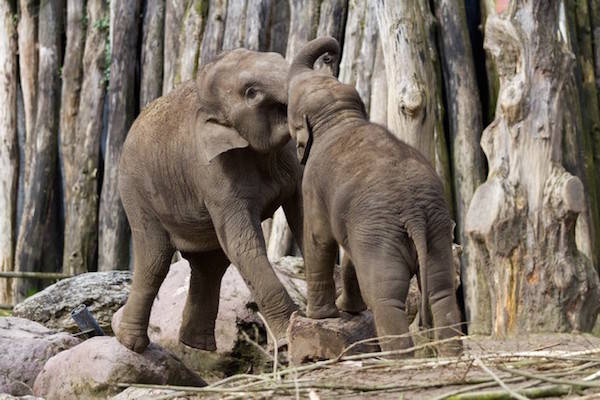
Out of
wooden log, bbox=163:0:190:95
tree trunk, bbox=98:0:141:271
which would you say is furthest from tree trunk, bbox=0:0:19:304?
wooden log, bbox=163:0:190:95

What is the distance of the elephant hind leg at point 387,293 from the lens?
5.10m

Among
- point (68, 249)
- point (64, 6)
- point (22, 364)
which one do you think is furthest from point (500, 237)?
point (64, 6)

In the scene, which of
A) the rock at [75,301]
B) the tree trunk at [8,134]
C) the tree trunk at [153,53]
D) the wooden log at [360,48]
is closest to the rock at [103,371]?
the rock at [75,301]

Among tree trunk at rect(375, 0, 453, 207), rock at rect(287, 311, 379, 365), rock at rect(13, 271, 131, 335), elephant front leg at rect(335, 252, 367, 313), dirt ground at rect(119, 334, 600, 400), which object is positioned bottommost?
dirt ground at rect(119, 334, 600, 400)

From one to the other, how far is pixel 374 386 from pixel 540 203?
163 inches

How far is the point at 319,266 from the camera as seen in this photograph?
5.70 metres

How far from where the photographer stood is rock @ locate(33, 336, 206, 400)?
6.94 metres

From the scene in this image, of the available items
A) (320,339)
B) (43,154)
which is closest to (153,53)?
(43,154)

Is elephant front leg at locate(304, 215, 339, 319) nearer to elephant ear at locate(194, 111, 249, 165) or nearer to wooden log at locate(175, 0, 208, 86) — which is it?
elephant ear at locate(194, 111, 249, 165)

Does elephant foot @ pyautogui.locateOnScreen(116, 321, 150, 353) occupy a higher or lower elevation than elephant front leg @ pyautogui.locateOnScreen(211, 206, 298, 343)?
lower

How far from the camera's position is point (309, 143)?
5.64 metres

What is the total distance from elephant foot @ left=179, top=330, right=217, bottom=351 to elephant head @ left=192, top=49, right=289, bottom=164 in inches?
55.0

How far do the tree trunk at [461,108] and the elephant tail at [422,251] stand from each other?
4037 millimetres

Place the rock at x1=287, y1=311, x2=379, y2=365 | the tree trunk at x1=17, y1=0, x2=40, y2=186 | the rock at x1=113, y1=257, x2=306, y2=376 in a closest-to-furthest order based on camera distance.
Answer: the rock at x1=287, y1=311, x2=379, y2=365 < the rock at x1=113, y1=257, x2=306, y2=376 < the tree trunk at x1=17, y1=0, x2=40, y2=186
